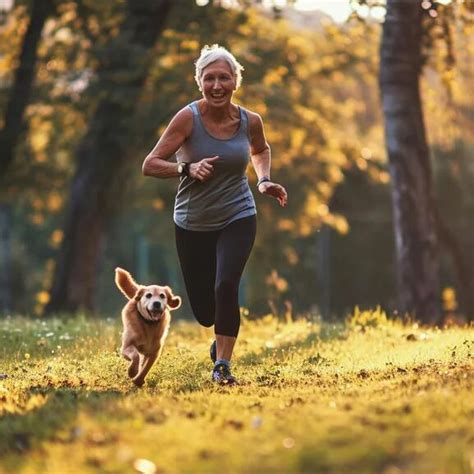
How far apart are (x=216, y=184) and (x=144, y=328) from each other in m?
1.16

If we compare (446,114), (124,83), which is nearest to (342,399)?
(446,114)

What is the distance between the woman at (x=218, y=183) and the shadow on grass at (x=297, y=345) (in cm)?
161

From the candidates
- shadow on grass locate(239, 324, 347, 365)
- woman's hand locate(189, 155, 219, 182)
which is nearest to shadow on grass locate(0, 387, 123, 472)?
woman's hand locate(189, 155, 219, 182)

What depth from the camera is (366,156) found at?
3259cm

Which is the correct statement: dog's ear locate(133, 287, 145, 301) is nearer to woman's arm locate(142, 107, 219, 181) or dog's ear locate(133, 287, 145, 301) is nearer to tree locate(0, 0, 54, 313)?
woman's arm locate(142, 107, 219, 181)

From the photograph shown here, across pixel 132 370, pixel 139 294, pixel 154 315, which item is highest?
pixel 139 294

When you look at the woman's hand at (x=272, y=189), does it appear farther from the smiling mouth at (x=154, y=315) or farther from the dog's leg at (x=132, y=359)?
the dog's leg at (x=132, y=359)

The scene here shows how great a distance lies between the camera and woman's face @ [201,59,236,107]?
28.3 ft

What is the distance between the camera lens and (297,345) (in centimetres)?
1184

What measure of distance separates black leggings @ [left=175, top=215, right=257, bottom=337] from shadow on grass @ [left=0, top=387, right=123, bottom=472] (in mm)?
1365

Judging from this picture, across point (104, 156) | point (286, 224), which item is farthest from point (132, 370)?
point (286, 224)

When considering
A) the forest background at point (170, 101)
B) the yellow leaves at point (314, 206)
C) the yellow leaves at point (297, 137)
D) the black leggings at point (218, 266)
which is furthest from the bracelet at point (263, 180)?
the yellow leaves at point (314, 206)

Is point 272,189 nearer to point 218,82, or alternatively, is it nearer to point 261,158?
point 261,158

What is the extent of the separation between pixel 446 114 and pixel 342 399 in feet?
47.6
